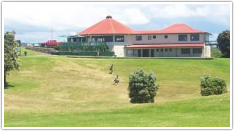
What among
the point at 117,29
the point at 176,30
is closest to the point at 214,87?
the point at 176,30

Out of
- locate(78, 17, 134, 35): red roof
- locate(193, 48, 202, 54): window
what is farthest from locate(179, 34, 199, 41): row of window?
locate(78, 17, 134, 35): red roof

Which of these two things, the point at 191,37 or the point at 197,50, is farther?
the point at 191,37

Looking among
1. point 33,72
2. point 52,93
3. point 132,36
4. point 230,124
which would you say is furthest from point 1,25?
point 132,36

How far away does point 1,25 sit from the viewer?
27047mm

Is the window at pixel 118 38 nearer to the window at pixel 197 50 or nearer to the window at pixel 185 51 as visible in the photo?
the window at pixel 185 51

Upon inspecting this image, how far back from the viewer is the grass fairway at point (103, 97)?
2351 cm

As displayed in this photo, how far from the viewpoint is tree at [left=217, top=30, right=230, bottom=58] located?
101m

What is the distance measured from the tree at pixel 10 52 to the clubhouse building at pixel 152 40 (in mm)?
40590

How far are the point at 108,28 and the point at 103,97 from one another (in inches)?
2020

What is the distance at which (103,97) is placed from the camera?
52.7m

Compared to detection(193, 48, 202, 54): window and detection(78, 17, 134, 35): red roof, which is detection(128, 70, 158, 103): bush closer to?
detection(193, 48, 202, 54): window

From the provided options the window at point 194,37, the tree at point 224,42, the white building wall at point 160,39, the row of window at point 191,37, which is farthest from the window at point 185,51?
the tree at point 224,42

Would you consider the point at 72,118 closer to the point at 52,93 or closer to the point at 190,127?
the point at 190,127

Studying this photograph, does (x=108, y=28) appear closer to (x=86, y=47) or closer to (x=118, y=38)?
(x=118, y=38)
